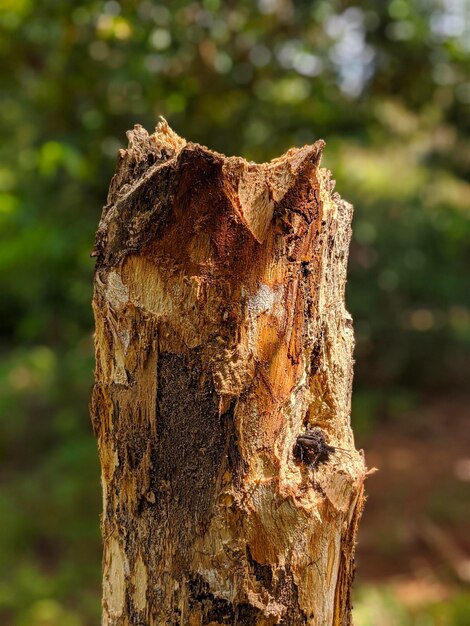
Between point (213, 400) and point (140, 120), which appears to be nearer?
point (213, 400)

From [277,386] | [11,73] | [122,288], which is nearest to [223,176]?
[122,288]

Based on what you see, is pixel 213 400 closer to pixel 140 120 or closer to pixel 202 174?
pixel 202 174

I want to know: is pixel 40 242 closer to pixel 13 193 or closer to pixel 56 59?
pixel 13 193

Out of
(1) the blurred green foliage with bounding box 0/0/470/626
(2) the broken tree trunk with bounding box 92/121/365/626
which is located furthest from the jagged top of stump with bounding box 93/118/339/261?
(1) the blurred green foliage with bounding box 0/0/470/626

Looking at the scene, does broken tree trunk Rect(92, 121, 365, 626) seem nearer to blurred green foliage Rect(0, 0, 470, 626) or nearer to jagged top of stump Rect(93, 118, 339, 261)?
jagged top of stump Rect(93, 118, 339, 261)

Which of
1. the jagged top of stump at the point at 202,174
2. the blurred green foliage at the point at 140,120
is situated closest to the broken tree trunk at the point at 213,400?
the jagged top of stump at the point at 202,174

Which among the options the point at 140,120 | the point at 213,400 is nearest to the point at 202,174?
the point at 213,400

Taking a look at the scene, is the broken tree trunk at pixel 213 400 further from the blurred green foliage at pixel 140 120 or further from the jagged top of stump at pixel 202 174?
the blurred green foliage at pixel 140 120
